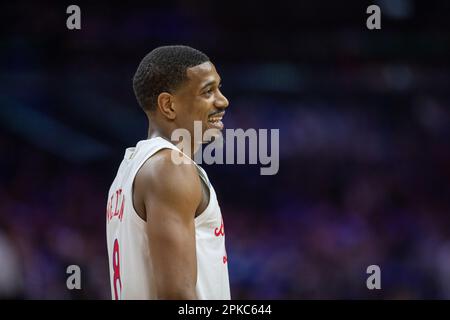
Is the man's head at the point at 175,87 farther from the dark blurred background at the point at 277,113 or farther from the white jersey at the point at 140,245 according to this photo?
the dark blurred background at the point at 277,113

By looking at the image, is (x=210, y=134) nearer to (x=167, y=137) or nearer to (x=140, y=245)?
(x=167, y=137)

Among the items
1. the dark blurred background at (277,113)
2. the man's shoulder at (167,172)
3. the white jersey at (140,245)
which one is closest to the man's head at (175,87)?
the white jersey at (140,245)

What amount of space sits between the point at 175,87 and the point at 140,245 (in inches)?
22.0

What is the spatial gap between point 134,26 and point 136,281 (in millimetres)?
4837

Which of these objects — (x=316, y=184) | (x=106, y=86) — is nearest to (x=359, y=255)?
(x=316, y=184)

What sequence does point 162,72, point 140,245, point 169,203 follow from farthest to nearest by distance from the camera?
1. point 162,72
2. point 140,245
3. point 169,203

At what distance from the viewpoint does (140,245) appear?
2340mm

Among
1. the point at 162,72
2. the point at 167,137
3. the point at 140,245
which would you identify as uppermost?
the point at 162,72

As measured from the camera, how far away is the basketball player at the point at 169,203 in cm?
219

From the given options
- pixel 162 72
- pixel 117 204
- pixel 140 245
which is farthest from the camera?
pixel 162 72

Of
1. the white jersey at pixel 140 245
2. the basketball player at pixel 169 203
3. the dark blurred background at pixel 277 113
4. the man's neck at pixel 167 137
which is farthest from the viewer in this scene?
the dark blurred background at pixel 277 113

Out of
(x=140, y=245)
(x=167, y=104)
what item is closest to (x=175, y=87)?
(x=167, y=104)

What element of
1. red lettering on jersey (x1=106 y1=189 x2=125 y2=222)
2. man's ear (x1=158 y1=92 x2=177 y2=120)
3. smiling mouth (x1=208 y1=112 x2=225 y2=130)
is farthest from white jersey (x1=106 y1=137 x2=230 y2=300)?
smiling mouth (x1=208 y1=112 x2=225 y2=130)

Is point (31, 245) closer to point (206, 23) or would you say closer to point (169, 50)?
point (206, 23)
